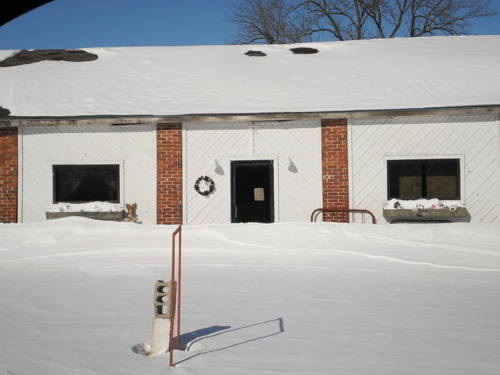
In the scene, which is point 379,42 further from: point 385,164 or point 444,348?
point 444,348

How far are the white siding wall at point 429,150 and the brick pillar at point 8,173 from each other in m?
7.97

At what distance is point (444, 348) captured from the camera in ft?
12.7

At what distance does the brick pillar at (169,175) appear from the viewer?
451 inches

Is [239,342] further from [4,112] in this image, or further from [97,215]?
[4,112]

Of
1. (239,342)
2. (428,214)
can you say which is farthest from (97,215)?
(239,342)

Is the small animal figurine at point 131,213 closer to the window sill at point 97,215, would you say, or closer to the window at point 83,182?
the window sill at point 97,215

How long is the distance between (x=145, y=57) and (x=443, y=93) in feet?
30.0

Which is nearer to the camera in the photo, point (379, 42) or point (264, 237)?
point (264, 237)

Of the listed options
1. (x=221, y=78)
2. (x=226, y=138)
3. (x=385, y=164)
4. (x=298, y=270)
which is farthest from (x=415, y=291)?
(x=221, y=78)

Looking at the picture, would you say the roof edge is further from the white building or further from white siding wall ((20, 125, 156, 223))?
white siding wall ((20, 125, 156, 223))

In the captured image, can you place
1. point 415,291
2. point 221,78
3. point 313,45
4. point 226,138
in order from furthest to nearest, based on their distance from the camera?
point 313,45 < point 221,78 < point 226,138 < point 415,291

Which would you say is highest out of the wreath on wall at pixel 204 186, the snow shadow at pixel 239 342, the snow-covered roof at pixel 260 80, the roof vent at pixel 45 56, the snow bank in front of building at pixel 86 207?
the roof vent at pixel 45 56

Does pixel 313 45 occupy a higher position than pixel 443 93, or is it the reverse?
pixel 313 45

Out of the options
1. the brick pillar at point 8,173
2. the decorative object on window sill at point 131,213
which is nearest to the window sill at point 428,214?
the decorative object on window sill at point 131,213
